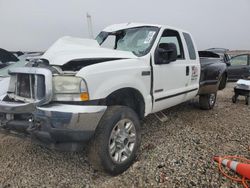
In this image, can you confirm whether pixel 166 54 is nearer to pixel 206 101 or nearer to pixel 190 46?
pixel 190 46

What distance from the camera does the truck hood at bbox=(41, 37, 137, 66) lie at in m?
2.74

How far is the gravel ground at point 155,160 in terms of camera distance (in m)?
2.76

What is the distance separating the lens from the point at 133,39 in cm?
403

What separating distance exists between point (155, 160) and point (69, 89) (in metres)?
1.53

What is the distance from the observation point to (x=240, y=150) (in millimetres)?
3531

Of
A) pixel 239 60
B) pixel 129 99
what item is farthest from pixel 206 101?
pixel 239 60

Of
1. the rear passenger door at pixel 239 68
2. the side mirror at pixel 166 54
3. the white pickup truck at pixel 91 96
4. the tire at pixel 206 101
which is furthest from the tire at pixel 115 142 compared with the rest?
the rear passenger door at pixel 239 68

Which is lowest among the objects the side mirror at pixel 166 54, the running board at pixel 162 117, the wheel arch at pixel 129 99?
the running board at pixel 162 117

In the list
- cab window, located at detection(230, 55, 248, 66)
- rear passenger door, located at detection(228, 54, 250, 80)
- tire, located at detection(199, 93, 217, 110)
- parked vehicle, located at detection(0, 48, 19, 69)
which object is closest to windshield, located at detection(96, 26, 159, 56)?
tire, located at detection(199, 93, 217, 110)

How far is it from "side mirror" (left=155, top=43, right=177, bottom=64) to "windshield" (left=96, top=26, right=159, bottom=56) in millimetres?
176

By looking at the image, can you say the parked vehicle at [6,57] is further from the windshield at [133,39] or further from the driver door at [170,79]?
the driver door at [170,79]

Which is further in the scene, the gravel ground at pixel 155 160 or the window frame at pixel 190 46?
the window frame at pixel 190 46

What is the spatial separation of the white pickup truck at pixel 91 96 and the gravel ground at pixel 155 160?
0.91 feet

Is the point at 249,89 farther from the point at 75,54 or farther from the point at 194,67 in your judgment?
the point at 75,54
